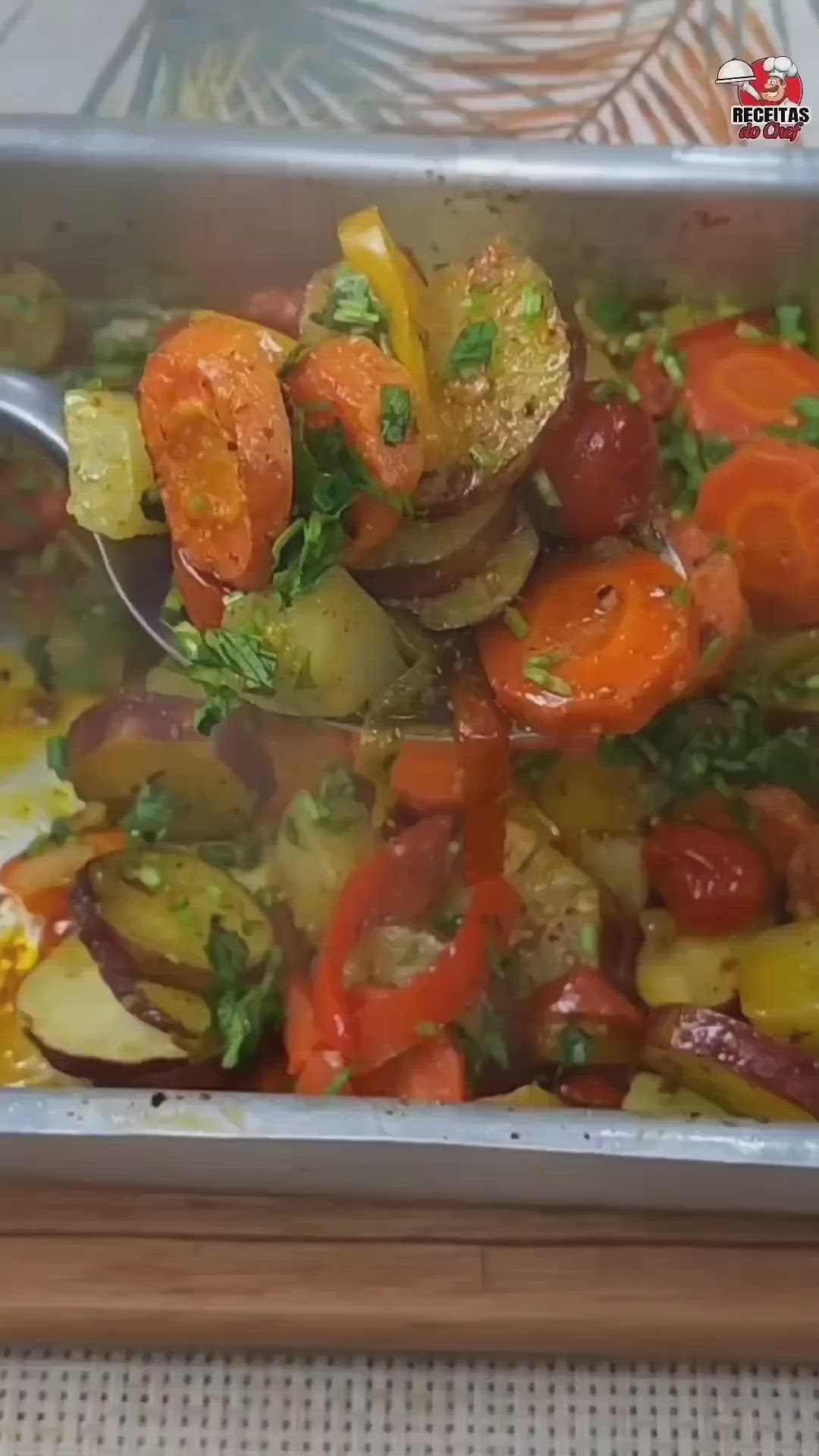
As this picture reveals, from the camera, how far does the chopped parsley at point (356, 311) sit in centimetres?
90

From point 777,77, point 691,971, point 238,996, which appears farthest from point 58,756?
point 777,77

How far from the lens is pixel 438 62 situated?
122cm

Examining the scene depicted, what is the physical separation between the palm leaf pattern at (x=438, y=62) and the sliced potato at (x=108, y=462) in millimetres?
398

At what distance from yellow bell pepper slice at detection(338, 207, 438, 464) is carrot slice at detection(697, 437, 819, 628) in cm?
22

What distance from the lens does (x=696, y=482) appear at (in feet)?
3.36

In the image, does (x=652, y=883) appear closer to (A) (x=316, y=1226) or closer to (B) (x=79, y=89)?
(A) (x=316, y=1226)

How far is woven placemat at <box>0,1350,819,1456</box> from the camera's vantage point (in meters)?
0.88

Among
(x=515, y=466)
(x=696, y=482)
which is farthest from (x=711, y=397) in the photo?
(x=515, y=466)

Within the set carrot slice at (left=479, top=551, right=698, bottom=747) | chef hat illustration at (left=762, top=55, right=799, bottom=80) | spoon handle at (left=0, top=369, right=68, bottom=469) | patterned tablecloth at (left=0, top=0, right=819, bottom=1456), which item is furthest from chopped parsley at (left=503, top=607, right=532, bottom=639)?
A: chef hat illustration at (left=762, top=55, right=799, bottom=80)

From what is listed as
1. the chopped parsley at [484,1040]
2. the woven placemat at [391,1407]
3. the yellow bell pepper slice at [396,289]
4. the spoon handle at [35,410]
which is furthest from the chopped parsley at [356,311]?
the woven placemat at [391,1407]

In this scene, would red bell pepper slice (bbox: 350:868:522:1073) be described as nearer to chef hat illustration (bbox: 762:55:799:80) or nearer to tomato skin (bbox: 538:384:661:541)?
tomato skin (bbox: 538:384:661:541)

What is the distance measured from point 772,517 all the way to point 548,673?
19cm

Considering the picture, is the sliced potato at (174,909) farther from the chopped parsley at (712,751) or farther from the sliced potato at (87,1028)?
the chopped parsley at (712,751)

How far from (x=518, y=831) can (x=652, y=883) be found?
11 cm
